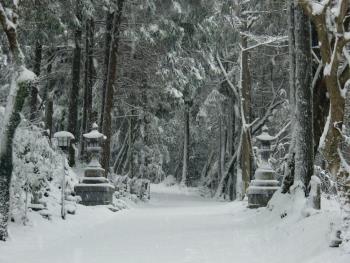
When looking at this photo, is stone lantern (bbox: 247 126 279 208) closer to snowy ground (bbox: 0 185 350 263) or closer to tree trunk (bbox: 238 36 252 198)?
snowy ground (bbox: 0 185 350 263)

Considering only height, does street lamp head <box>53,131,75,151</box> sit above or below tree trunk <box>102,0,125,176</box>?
below

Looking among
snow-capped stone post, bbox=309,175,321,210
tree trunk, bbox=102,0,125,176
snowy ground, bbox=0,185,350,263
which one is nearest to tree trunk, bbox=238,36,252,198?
tree trunk, bbox=102,0,125,176

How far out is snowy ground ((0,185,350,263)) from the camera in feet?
28.5

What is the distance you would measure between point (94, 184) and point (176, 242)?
30.3 feet

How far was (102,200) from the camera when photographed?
19547mm

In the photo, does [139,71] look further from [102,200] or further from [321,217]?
[321,217]

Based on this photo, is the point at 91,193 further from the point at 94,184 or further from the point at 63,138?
the point at 63,138

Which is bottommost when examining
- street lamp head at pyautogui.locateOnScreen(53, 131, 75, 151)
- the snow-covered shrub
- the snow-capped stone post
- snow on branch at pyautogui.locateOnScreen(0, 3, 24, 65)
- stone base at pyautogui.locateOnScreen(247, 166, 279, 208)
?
the snow-covered shrub

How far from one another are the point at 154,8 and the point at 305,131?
41.8 ft

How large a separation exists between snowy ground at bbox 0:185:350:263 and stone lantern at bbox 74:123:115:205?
13.9 ft

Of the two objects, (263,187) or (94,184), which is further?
(94,184)

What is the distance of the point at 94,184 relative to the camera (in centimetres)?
1955

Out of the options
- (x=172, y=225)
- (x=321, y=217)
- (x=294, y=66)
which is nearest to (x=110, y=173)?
(x=172, y=225)

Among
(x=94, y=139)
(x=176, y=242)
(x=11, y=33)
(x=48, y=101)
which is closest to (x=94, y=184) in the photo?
(x=94, y=139)
